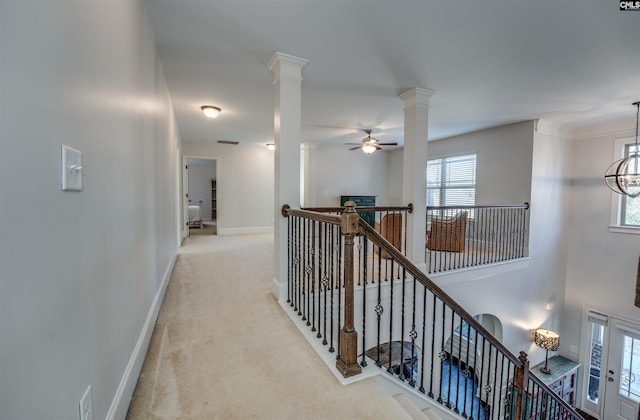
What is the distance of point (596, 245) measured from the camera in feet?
17.4

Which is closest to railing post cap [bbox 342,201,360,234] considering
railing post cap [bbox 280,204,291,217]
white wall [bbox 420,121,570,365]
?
railing post cap [bbox 280,204,291,217]

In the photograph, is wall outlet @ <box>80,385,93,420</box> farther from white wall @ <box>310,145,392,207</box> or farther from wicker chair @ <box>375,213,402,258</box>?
white wall @ <box>310,145,392,207</box>

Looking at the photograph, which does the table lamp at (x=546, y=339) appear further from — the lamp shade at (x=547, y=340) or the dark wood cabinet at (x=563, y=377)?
the dark wood cabinet at (x=563, y=377)

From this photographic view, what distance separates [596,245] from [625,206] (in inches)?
33.4

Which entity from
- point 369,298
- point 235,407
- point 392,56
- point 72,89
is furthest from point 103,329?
point 392,56

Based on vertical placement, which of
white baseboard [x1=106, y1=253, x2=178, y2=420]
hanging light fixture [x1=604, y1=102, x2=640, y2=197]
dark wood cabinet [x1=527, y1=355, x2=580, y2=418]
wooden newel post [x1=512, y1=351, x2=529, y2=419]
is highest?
Result: hanging light fixture [x1=604, y1=102, x2=640, y2=197]

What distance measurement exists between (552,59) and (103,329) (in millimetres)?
4123

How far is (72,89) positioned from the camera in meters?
0.93

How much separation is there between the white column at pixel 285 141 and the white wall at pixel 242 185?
4667 millimetres

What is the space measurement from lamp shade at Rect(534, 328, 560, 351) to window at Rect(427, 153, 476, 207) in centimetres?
273

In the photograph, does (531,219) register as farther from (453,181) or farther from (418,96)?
(418,96)

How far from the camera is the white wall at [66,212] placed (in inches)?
25.1

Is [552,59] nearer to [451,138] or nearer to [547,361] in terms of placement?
[451,138]

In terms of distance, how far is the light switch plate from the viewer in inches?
34.1
